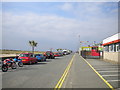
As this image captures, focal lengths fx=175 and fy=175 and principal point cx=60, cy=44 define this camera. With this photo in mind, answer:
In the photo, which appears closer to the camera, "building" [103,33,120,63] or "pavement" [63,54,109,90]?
"pavement" [63,54,109,90]

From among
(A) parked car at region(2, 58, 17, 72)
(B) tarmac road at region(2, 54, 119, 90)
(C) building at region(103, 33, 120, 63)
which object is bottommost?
(B) tarmac road at region(2, 54, 119, 90)

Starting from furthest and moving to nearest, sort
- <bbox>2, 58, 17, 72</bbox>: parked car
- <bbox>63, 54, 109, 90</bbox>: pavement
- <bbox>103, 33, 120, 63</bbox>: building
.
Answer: <bbox>103, 33, 120, 63</bbox>: building < <bbox>2, 58, 17, 72</bbox>: parked car < <bbox>63, 54, 109, 90</bbox>: pavement

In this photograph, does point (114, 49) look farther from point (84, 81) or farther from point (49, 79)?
A: point (49, 79)

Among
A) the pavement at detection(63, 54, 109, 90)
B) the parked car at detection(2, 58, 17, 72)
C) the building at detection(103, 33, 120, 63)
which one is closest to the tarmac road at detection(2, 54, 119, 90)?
the pavement at detection(63, 54, 109, 90)

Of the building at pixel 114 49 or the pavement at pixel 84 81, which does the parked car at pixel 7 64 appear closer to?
the pavement at pixel 84 81

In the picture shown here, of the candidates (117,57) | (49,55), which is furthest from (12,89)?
(49,55)

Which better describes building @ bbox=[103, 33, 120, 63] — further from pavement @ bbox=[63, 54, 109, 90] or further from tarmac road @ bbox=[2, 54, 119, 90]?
pavement @ bbox=[63, 54, 109, 90]

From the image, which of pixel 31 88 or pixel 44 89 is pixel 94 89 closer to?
pixel 44 89

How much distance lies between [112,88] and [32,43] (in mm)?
81077

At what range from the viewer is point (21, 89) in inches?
313

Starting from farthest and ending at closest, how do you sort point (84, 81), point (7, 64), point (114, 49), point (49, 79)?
point (114, 49), point (7, 64), point (49, 79), point (84, 81)

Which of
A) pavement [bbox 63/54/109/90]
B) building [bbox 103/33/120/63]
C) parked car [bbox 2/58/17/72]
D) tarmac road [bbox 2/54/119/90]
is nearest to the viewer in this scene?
pavement [bbox 63/54/109/90]

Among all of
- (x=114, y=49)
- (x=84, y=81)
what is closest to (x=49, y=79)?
(x=84, y=81)

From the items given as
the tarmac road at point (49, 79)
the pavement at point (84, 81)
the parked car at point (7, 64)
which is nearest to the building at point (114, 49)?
the tarmac road at point (49, 79)
